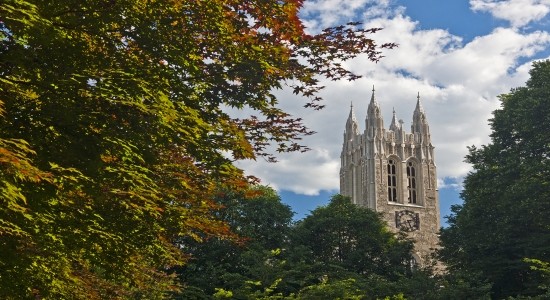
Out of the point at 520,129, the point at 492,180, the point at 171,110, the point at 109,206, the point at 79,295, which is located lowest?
the point at 79,295

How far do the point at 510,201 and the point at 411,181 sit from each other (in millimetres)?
46674

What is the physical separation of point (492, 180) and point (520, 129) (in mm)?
3043

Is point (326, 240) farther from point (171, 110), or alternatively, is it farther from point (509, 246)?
point (171, 110)

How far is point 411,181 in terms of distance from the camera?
73375mm

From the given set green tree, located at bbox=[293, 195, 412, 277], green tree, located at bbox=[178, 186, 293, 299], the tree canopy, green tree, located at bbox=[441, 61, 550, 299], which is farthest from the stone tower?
the tree canopy

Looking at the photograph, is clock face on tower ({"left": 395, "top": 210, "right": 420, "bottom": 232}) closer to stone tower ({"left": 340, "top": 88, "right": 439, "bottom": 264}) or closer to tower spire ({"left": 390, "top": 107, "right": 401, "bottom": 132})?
stone tower ({"left": 340, "top": 88, "right": 439, "bottom": 264})

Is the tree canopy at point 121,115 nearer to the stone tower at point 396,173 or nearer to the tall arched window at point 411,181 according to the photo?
the stone tower at point 396,173

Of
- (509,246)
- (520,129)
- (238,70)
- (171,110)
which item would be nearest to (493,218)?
(509,246)

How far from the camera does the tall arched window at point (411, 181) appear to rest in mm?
72500

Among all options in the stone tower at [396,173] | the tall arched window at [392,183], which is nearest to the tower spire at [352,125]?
the stone tower at [396,173]

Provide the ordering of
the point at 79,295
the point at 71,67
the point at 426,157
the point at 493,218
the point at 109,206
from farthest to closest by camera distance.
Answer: the point at 426,157 → the point at 493,218 → the point at 79,295 → the point at 109,206 → the point at 71,67

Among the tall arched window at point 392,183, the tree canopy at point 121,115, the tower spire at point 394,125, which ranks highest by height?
the tower spire at point 394,125

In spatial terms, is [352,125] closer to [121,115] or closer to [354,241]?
[354,241]

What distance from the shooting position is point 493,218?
→ 2931 cm
